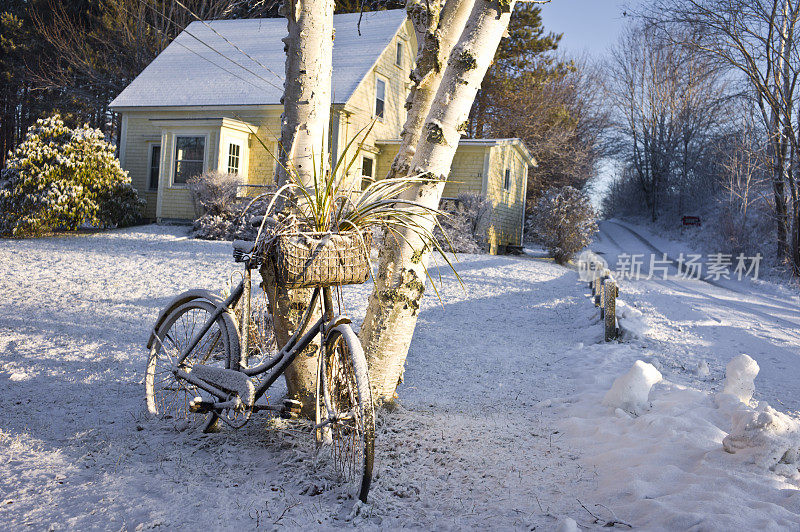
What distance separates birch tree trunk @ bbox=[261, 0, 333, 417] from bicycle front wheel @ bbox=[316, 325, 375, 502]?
44cm

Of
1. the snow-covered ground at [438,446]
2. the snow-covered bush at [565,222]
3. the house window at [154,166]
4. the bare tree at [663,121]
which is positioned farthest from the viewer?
the bare tree at [663,121]

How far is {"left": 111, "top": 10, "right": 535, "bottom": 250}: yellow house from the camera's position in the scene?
54.8 feet

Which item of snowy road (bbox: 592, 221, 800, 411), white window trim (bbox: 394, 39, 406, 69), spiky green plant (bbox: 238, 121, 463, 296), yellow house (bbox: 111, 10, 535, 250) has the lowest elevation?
snowy road (bbox: 592, 221, 800, 411)

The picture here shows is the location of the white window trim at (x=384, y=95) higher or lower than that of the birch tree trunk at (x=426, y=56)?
higher

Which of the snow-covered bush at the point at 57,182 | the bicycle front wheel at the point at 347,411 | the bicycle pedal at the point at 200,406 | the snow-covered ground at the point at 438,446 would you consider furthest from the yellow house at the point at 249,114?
the bicycle front wheel at the point at 347,411

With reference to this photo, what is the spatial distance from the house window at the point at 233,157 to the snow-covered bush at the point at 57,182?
3.12 m

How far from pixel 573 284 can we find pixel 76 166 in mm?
12534

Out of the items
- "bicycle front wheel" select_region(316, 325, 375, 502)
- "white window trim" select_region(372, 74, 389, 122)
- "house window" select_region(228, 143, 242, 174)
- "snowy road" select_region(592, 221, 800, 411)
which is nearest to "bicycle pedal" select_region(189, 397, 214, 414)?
"bicycle front wheel" select_region(316, 325, 375, 502)

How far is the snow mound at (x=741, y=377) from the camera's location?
374 cm

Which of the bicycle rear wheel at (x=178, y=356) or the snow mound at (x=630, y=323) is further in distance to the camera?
the snow mound at (x=630, y=323)

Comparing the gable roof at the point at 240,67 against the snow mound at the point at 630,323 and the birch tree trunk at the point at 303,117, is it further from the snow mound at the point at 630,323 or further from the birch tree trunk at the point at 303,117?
the birch tree trunk at the point at 303,117

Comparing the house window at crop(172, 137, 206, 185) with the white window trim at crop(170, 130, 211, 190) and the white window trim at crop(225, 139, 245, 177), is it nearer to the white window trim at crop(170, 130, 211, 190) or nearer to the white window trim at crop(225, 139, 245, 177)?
the white window trim at crop(170, 130, 211, 190)

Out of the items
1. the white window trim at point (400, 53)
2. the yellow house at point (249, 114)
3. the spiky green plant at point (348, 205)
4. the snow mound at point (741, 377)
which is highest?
the white window trim at point (400, 53)

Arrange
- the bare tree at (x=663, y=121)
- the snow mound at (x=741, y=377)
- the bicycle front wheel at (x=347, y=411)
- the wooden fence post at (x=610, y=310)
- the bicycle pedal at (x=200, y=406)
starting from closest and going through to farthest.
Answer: the bicycle front wheel at (x=347, y=411) < the bicycle pedal at (x=200, y=406) < the snow mound at (x=741, y=377) < the wooden fence post at (x=610, y=310) < the bare tree at (x=663, y=121)
